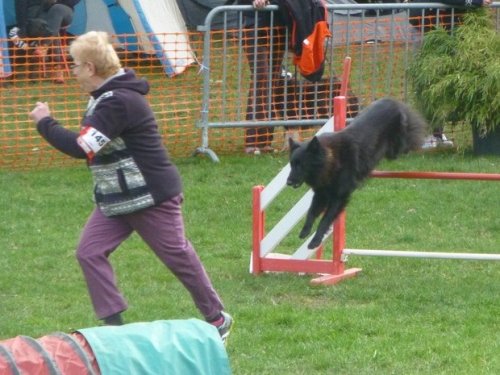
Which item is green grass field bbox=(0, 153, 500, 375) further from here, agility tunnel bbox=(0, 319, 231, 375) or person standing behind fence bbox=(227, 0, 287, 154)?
agility tunnel bbox=(0, 319, 231, 375)

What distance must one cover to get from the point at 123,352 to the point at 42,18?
451 inches

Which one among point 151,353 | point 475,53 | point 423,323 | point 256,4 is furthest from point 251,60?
point 151,353

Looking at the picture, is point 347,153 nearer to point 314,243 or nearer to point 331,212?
point 331,212

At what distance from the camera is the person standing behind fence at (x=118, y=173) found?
19.3ft

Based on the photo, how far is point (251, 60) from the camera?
39.0ft

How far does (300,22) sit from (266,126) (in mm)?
1022

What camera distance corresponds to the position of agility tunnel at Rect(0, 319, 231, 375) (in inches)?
180

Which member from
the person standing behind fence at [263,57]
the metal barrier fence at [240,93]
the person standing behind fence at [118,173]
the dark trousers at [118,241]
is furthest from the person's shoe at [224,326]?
the person standing behind fence at [263,57]

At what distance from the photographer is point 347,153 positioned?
675cm

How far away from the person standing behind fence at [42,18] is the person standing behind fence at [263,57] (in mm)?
4020

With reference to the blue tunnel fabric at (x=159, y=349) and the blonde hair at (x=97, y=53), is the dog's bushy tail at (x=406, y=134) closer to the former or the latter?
the blonde hair at (x=97, y=53)

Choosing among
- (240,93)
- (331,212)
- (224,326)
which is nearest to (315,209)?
(331,212)

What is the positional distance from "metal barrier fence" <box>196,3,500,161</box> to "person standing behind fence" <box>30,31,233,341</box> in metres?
5.32

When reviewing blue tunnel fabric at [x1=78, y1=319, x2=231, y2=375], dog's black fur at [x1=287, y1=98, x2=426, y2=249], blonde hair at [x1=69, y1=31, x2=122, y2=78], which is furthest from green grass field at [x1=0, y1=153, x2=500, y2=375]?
blonde hair at [x1=69, y1=31, x2=122, y2=78]
